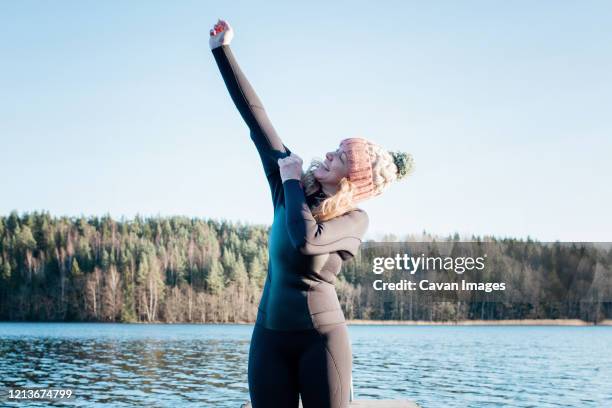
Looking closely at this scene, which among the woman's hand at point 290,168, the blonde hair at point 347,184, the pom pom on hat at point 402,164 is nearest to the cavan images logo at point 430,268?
the pom pom on hat at point 402,164

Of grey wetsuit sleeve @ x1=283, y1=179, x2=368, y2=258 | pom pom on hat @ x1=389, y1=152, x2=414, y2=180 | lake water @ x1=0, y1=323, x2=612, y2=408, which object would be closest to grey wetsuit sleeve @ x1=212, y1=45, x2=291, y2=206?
grey wetsuit sleeve @ x1=283, y1=179, x2=368, y2=258

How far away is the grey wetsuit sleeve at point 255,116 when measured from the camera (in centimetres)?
264

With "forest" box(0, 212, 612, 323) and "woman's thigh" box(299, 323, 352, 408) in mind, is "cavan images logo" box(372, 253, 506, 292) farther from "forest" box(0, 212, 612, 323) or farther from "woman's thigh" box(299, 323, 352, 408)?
"woman's thigh" box(299, 323, 352, 408)

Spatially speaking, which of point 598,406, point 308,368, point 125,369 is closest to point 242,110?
point 308,368

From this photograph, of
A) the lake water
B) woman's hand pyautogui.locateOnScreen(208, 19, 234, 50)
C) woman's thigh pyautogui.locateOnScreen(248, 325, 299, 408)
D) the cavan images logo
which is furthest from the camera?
the cavan images logo

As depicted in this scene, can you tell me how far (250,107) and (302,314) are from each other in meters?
0.79

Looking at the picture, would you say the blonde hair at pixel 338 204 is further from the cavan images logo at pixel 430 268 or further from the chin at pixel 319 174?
the cavan images logo at pixel 430 268

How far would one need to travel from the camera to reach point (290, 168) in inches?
95.3

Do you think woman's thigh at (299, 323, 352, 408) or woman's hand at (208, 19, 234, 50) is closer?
woman's thigh at (299, 323, 352, 408)

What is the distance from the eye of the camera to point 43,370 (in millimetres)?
27297

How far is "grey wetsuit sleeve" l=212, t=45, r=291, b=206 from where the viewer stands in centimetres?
264

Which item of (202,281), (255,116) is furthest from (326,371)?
(202,281)

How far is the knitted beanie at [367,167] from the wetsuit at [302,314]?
106 mm

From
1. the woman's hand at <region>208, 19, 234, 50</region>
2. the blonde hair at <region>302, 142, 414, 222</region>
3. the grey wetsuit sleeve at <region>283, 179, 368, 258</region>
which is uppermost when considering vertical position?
the woman's hand at <region>208, 19, 234, 50</region>
